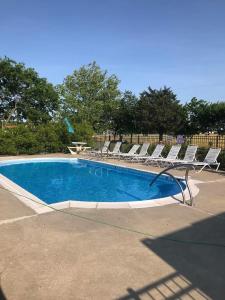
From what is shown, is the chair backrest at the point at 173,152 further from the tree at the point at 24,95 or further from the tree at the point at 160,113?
the tree at the point at 24,95

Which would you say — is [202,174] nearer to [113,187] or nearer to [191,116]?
[113,187]

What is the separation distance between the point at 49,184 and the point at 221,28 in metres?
10.1

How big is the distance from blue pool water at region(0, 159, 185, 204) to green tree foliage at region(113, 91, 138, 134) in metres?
11.2

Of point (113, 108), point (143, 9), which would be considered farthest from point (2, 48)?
point (143, 9)

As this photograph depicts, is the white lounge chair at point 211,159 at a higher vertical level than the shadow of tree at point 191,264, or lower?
higher

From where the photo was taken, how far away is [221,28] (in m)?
13.2

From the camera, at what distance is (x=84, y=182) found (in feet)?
37.3

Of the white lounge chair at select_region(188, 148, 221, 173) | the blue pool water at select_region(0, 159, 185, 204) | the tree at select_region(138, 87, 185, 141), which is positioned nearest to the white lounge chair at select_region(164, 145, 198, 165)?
the white lounge chair at select_region(188, 148, 221, 173)

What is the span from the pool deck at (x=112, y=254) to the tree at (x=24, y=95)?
1186 inches

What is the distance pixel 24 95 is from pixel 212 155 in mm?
27554

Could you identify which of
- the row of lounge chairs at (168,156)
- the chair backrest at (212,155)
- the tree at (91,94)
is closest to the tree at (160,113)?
the row of lounge chairs at (168,156)

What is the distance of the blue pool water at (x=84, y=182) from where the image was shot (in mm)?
9178

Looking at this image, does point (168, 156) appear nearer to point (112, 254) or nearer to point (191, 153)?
point (191, 153)

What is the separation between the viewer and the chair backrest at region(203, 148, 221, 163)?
1230 centimetres
